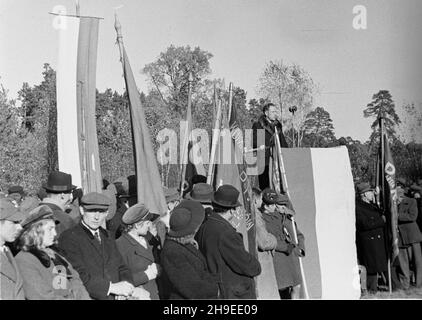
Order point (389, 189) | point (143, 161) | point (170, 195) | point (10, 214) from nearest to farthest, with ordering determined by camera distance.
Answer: point (10, 214) → point (143, 161) → point (170, 195) → point (389, 189)

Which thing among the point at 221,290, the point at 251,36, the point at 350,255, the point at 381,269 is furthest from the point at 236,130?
the point at 251,36

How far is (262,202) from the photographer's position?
24.1ft

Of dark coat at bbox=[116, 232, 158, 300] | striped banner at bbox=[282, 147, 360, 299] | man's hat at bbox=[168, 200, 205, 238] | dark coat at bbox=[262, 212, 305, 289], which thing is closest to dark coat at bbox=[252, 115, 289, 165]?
striped banner at bbox=[282, 147, 360, 299]

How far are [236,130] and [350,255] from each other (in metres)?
1.90

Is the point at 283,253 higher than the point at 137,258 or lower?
lower

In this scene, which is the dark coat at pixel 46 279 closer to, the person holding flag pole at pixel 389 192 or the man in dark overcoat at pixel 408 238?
the person holding flag pole at pixel 389 192

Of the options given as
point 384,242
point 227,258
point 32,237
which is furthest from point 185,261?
point 384,242

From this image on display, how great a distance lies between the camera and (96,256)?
16.5 feet

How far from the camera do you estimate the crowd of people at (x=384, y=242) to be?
9.33 metres

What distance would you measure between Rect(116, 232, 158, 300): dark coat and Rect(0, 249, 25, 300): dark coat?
1.08 m

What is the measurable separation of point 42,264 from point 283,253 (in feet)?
10.7

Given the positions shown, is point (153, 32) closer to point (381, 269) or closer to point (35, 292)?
point (381, 269)

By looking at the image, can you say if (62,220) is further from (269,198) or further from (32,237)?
(269,198)

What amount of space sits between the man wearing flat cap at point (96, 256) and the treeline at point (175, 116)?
276 inches
